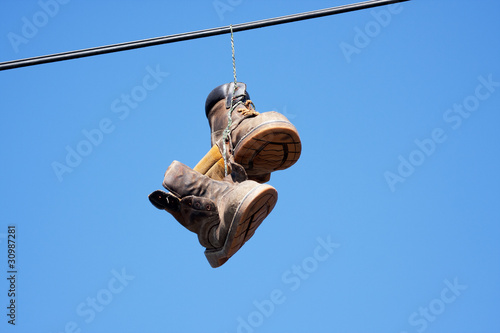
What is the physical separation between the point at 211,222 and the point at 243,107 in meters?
0.93

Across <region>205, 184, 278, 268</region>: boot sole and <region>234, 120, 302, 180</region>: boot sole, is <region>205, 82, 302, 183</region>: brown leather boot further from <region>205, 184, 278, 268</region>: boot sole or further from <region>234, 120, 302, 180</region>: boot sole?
<region>205, 184, 278, 268</region>: boot sole

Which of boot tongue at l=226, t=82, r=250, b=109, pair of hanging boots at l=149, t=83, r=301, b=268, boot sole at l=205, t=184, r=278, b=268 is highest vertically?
boot tongue at l=226, t=82, r=250, b=109

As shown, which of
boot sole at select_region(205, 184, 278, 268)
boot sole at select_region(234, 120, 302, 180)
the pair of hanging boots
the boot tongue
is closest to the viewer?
boot sole at select_region(205, 184, 278, 268)

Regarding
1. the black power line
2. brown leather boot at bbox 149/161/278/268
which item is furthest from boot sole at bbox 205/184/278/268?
the black power line

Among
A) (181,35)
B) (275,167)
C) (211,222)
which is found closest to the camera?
(181,35)

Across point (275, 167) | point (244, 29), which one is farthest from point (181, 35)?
point (275, 167)

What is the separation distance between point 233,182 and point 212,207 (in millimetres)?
206

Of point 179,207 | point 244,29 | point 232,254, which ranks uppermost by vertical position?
point 244,29

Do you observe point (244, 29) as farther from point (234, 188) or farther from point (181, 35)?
point (234, 188)

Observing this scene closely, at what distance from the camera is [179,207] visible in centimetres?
593

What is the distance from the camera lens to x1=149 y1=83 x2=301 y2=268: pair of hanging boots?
5633 mm

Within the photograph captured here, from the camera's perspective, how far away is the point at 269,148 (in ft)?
20.3

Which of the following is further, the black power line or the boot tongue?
the boot tongue

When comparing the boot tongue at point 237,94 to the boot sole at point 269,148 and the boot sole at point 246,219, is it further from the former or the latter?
the boot sole at point 246,219
